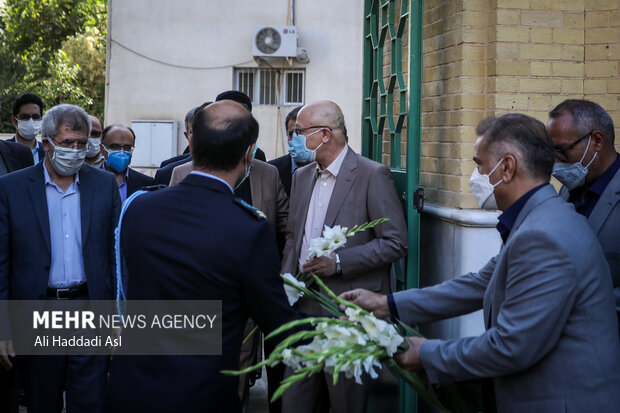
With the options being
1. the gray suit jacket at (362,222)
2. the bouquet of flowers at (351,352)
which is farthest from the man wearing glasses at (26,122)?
the bouquet of flowers at (351,352)

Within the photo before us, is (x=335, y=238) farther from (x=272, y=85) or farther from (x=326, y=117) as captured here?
(x=272, y=85)

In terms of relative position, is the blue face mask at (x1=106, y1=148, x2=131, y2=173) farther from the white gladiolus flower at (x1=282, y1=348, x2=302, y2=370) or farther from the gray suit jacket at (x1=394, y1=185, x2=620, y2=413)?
the gray suit jacket at (x1=394, y1=185, x2=620, y2=413)

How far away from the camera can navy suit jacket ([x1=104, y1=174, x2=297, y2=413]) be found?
101 inches

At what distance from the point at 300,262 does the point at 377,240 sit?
0.55m

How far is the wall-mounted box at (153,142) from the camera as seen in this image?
1480cm

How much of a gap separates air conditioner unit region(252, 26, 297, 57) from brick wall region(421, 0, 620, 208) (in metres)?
10.1

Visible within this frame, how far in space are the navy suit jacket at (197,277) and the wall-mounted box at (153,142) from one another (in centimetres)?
1238

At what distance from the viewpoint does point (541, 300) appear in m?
2.29

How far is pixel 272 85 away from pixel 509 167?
1292cm

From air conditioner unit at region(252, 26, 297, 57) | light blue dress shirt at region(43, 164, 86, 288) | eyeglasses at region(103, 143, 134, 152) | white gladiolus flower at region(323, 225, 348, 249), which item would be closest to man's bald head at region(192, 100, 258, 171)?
white gladiolus flower at region(323, 225, 348, 249)

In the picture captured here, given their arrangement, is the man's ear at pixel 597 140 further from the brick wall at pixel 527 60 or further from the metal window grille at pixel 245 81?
the metal window grille at pixel 245 81

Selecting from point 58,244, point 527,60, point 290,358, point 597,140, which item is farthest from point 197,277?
point 527,60

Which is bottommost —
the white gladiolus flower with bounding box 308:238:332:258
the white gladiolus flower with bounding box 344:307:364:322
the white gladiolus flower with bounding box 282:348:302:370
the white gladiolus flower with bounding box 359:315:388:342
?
the white gladiolus flower with bounding box 282:348:302:370

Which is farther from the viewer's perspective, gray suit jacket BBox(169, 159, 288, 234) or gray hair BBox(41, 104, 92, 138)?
gray suit jacket BBox(169, 159, 288, 234)
